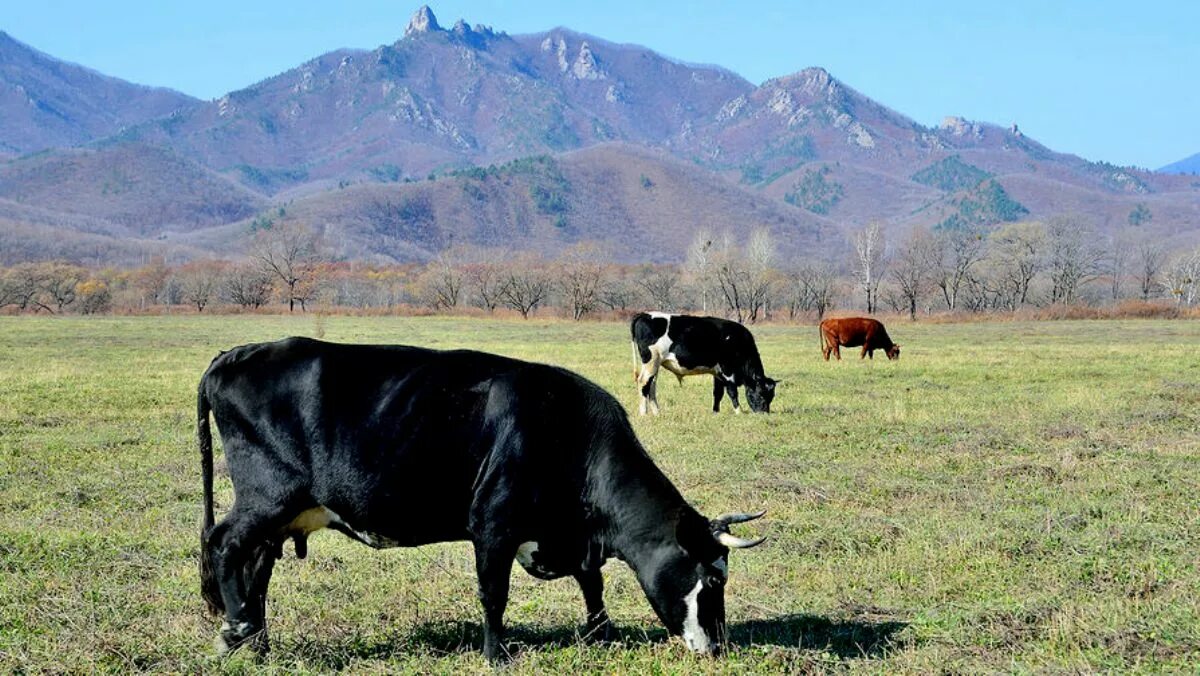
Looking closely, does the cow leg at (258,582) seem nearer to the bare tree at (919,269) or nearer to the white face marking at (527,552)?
the white face marking at (527,552)

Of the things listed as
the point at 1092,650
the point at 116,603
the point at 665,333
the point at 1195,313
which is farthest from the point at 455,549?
the point at 1195,313

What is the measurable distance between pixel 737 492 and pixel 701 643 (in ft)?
19.0

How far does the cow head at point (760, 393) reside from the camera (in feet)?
67.6

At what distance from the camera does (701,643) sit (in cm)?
660

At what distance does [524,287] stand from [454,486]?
329 ft

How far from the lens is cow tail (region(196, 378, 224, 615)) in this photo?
274 inches

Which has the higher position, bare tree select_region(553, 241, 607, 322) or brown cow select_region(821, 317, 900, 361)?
bare tree select_region(553, 241, 607, 322)

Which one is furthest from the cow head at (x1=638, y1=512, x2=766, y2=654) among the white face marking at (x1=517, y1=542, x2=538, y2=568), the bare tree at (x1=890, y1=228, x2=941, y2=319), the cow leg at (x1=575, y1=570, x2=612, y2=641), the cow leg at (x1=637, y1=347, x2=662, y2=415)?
the bare tree at (x1=890, y1=228, x2=941, y2=319)

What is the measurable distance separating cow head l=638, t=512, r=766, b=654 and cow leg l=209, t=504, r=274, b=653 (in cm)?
259

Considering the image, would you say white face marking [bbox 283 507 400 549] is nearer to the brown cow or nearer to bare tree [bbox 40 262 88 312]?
the brown cow

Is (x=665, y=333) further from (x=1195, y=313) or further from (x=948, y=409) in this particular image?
(x=1195, y=313)

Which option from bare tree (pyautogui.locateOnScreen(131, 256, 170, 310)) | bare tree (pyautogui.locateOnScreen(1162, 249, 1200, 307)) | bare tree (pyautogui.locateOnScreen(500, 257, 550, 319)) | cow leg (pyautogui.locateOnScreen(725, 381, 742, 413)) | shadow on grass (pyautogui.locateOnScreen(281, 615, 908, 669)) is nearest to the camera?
shadow on grass (pyautogui.locateOnScreen(281, 615, 908, 669))

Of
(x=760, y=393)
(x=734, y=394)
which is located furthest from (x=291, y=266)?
(x=760, y=393)

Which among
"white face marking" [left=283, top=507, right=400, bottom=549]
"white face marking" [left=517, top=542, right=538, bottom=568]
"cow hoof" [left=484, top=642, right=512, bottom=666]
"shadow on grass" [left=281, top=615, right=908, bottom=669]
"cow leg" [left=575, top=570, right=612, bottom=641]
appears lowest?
"shadow on grass" [left=281, top=615, right=908, bottom=669]
